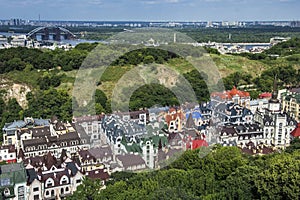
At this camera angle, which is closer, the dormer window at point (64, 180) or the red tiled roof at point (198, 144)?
the dormer window at point (64, 180)

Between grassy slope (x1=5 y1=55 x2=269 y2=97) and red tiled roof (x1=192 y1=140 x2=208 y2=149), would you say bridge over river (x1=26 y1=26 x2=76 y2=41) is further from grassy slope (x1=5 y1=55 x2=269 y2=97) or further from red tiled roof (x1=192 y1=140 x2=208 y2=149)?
red tiled roof (x1=192 y1=140 x2=208 y2=149)

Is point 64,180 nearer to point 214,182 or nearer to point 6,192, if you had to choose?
point 6,192

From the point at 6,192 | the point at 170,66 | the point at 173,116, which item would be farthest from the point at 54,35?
the point at 6,192

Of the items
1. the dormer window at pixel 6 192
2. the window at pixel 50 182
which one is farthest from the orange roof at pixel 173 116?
the dormer window at pixel 6 192

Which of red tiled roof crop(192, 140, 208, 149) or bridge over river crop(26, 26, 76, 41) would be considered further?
bridge over river crop(26, 26, 76, 41)

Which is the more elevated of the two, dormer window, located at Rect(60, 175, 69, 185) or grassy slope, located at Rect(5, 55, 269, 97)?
grassy slope, located at Rect(5, 55, 269, 97)

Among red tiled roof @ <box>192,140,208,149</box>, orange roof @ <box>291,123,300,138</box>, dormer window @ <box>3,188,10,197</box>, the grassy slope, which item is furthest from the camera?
the grassy slope

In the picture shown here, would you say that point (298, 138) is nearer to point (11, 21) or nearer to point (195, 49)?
point (195, 49)

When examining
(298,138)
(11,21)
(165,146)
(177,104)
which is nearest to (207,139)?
(165,146)

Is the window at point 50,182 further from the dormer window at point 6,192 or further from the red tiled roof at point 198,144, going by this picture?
the red tiled roof at point 198,144

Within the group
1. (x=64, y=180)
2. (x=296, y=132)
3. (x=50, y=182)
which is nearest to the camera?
(x=50, y=182)

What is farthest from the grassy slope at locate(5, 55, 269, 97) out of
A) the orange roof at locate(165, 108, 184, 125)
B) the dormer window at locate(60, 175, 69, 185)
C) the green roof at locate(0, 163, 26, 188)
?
the green roof at locate(0, 163, 26, 188)
